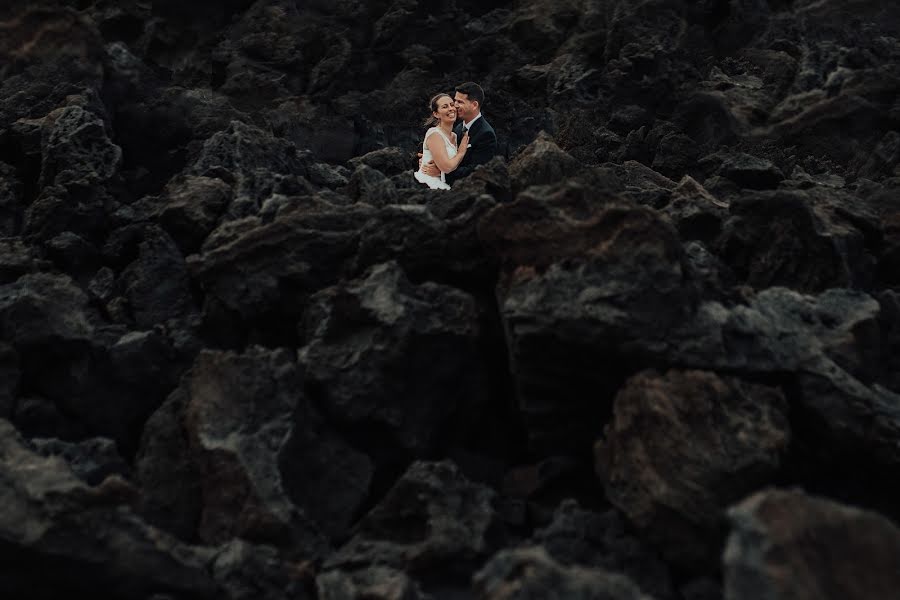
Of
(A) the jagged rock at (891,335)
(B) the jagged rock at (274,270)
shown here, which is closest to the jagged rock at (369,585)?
(B) the jagged rock at (274,270)

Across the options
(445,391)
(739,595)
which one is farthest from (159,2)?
(739,595)

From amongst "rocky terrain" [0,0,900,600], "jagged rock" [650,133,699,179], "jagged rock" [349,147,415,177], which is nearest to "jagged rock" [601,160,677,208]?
"rocky terrain" [0,0,900,600]

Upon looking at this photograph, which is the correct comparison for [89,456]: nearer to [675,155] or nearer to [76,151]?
[76,151]

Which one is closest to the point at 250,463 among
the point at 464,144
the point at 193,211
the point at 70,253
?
the point at 193,211

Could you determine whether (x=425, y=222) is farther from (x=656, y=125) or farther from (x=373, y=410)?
(x=656, y=125)

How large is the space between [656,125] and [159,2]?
13.1 metres

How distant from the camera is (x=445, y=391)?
9.46 metres

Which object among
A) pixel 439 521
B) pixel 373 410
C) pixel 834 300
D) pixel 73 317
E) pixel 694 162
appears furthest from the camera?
pixel 694 162

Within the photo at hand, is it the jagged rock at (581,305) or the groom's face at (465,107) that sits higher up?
the groom's face at (465,107)

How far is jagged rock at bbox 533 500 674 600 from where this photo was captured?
7.43m

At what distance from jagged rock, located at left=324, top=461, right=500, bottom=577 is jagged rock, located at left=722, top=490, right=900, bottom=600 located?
265 centimetres

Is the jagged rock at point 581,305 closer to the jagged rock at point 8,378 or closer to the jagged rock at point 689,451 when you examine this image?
the jagged rock at point 689,451

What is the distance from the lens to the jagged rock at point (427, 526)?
25.2 ft

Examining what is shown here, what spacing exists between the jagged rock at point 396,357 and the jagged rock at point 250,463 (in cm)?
32
